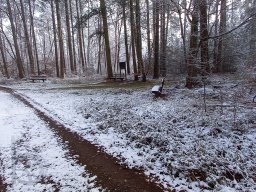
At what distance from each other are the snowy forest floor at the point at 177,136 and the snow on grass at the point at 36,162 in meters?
0.12

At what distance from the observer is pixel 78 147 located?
A: 559cm

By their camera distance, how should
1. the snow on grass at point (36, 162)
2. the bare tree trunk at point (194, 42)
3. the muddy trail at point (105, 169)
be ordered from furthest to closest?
the bare tree trunk at point (194, 42)
the snow on grass at point (36, 162)
the muddy trail at point (105, 169)

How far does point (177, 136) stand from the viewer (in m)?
5.69

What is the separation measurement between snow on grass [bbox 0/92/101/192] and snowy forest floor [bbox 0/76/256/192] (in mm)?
119

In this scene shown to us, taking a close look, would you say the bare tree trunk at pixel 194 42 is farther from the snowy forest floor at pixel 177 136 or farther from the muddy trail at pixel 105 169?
the muddy trail at pixel 105 169

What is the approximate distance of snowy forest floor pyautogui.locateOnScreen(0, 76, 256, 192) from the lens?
4.12 m

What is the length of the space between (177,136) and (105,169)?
2.17 meters

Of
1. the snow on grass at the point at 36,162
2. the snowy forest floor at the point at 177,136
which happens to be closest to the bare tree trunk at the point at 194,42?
the snowy forest floor at the point at 177,136

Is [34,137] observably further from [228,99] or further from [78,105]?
[228,99]

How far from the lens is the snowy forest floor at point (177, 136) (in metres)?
4.12

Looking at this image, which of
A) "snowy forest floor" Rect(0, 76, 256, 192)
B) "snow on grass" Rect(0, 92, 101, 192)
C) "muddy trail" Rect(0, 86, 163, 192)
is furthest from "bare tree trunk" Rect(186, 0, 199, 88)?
"snow on grass" Rect(0, 92, 101, 192)

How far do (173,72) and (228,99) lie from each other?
10.4 m

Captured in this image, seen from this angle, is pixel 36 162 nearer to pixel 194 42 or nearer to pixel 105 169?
pixel 105 169

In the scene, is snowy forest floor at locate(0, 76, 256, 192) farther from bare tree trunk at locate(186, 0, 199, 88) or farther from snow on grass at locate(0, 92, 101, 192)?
bare tree trunk at locate(186, 0, 199, 88)
